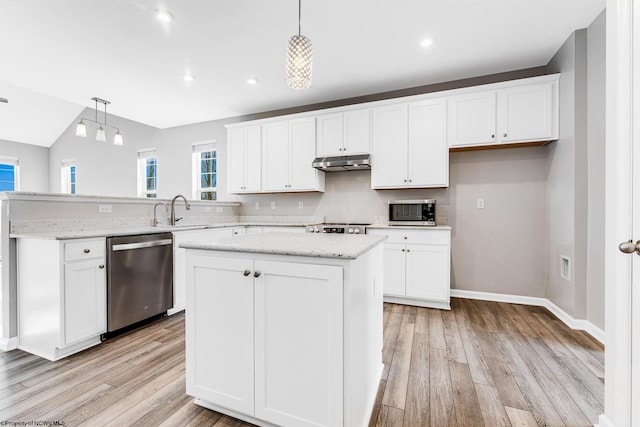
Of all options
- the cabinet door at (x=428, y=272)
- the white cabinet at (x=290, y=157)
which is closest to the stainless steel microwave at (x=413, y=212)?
the cabinet door at (x=428, y=272)

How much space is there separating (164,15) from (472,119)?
3233 mm

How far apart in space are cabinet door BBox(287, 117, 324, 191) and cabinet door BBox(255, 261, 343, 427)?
2823 mm

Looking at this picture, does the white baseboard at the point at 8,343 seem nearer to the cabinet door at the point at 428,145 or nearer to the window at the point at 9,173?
the cabinet door at the point at 428,145

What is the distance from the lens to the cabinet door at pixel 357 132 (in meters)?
3.73

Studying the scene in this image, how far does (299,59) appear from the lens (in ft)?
5.27

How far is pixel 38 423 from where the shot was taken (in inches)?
57.6

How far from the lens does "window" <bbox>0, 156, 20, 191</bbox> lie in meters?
6.50

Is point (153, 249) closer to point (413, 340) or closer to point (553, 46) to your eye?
point (413, 340)

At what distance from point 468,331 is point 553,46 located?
297 centimetres

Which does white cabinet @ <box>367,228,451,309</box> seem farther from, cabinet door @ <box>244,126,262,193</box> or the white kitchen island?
cabinet door @ <box>244,126,262,193</box>
